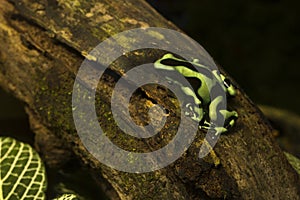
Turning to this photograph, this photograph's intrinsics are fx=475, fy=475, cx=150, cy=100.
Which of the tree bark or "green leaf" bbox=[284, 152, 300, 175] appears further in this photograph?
"green leaf" bbox=[284, 152, 300, 175]

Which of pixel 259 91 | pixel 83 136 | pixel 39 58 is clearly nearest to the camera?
pixel 83 136

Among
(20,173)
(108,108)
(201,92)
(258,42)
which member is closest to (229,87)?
(201,92)

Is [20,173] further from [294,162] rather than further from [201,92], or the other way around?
[294,162]

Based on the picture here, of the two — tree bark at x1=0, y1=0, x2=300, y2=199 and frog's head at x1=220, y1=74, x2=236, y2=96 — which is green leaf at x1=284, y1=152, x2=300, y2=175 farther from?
frog's head at x1=220, y1=74, x2=236, y2=96

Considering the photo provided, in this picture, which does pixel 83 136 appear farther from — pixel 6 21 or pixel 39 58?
pixel 6 21

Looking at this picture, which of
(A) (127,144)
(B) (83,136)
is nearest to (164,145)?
(A) (127,144)

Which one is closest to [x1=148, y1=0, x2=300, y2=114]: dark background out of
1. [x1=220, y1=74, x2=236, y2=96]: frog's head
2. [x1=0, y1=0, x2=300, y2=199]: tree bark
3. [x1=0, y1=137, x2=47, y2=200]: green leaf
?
[x1=0, y1=0, x2=300, y2=199]: tree bark

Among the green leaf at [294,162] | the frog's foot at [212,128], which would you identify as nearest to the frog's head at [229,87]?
the frog's foot at [212,128]

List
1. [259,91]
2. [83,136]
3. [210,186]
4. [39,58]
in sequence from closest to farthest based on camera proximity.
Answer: [210,186], [83,136], [39,58], [259,91]
